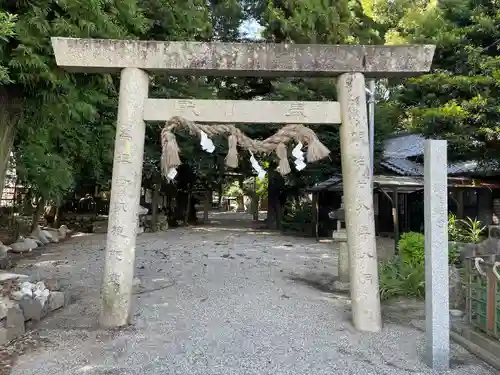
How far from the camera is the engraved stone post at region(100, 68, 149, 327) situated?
527 centimetres

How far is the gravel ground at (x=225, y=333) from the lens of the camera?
13.8 feet

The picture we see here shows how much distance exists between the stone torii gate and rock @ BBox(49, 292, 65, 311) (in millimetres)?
1476

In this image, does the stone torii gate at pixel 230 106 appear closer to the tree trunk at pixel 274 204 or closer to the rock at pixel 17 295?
the rock at pixel 17 295

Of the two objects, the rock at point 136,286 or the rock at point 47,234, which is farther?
the rock at point 47,234

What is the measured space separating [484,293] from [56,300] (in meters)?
5.41

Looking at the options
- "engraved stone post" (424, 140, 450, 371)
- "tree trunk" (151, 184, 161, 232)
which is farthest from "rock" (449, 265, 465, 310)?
"tree trunk" (151, 184, 161, 232)

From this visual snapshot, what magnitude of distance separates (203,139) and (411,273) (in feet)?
13.5

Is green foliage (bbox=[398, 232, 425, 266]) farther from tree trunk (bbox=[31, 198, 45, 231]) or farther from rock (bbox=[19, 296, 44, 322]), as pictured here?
tree trunk (bbox=[31, 198, 45, 231])

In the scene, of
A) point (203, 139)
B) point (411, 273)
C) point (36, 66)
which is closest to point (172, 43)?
point (203, 139)

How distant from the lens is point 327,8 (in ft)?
51.8

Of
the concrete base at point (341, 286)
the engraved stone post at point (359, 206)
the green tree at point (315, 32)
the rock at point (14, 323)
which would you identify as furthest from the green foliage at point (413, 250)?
the green tree at point (315, 32)

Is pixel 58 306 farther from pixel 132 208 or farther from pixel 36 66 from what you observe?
pixel 36 66

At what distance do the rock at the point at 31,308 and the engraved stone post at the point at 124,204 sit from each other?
102 cm

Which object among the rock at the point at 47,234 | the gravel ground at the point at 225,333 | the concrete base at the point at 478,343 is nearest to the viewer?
the gravel ground at the point at 225,333
